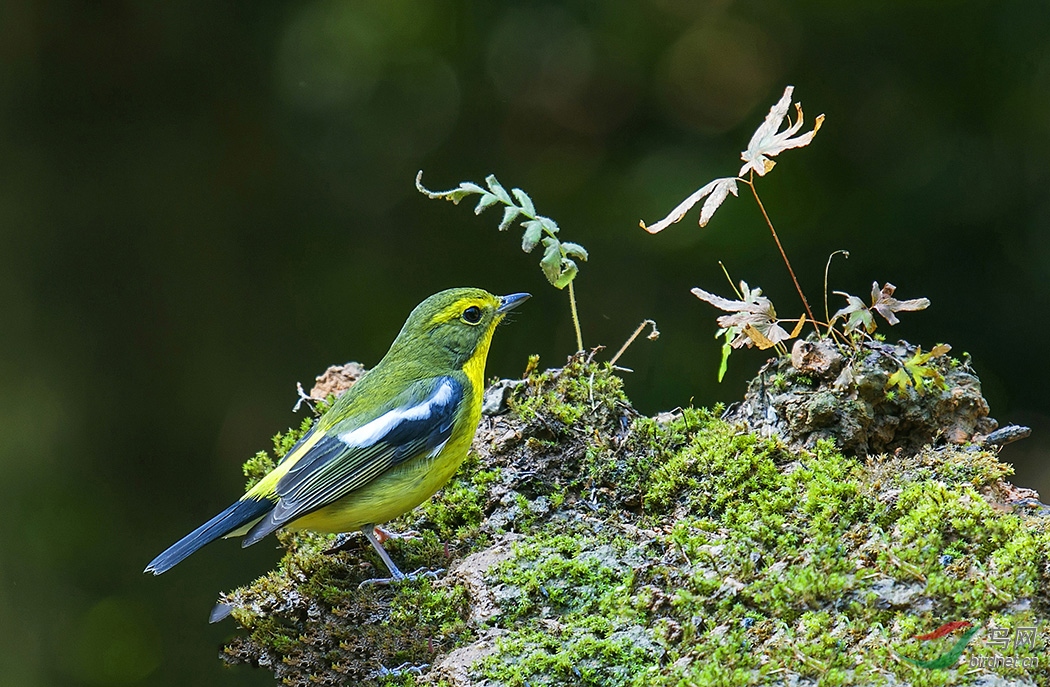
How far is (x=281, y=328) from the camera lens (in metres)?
6.29

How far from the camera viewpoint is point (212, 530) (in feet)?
9.99

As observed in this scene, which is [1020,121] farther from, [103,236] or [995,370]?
[103,236]

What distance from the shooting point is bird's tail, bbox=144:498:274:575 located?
2957 millimetres

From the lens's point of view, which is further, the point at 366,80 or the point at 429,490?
the point at 366,80

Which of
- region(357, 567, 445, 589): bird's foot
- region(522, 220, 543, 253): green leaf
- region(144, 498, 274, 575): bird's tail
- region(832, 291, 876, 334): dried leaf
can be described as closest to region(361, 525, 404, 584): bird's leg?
region(357, 567, 445, 589): bird's foot

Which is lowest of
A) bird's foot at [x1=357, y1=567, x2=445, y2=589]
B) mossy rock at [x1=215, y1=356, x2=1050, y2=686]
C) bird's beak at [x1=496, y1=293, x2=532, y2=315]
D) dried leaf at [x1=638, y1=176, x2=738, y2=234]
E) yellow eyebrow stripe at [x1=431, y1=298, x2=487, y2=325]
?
mossy rock at [x1=215, y1=356, x2=1050, y2=686]

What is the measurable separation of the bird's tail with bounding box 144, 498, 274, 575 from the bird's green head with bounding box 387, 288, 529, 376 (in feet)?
2.68

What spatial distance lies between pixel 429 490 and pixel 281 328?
3.36 meters

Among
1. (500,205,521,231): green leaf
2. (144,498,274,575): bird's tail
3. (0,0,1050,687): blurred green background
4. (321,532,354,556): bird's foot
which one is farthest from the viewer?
(0,0,1050,687): blurred green background

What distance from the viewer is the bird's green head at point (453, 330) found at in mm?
3631

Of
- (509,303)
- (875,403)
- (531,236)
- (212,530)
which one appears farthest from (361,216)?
(875,403)

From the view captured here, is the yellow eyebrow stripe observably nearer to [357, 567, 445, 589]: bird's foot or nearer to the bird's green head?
the bird's green head

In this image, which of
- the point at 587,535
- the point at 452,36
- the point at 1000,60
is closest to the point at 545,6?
the point at 452,36

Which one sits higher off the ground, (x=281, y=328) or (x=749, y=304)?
(x=281, y=328)
